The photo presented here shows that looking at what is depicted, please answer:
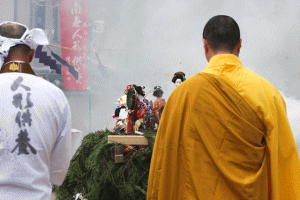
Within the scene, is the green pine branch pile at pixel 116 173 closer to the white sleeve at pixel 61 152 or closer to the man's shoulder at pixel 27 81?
the white sleeve at pixel 61 152

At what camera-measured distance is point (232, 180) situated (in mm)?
1282

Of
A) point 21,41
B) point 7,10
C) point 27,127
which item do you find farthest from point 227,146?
point 7,10

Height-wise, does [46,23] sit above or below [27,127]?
above

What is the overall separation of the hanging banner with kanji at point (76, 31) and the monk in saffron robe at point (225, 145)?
3.37 metres

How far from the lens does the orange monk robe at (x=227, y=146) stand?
1315 millimetres

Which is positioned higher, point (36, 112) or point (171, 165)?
Result: point (36, 112)

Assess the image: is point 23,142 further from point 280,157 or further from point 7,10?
point 7,10

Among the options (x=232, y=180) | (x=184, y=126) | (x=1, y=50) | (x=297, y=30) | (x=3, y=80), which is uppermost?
(x=297, y=30)

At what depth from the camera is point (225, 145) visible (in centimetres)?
133

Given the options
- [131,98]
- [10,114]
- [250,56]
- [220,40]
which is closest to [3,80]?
[10,114]

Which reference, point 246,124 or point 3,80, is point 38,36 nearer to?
→ point 3,80

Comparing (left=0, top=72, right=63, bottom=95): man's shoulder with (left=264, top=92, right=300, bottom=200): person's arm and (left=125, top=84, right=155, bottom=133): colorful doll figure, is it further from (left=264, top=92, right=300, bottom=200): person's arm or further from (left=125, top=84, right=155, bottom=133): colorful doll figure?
(left=125, top=84, right=155, bottom=133): colorful doll figure

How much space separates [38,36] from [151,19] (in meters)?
3.04

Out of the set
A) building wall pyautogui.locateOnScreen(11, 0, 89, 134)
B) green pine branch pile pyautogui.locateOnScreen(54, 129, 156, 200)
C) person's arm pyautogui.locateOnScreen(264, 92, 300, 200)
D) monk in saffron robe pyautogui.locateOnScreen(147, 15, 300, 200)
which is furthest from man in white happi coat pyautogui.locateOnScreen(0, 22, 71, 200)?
building wall pyautogui.locateOnScreen(11, 0, 89, 134)
